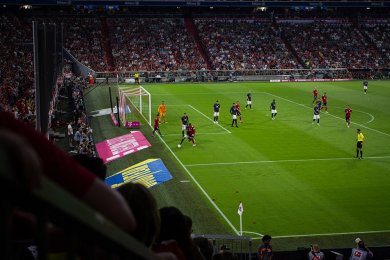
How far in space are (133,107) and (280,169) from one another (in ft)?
62.9

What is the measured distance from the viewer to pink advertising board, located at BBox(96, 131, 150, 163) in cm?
2664

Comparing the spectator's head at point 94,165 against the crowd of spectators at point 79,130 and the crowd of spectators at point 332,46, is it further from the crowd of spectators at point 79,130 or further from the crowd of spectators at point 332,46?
the crowd of spectators at point 332,46

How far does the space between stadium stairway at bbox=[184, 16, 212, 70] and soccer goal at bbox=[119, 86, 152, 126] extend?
22.7 metres

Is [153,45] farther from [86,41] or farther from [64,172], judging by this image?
[64,172]

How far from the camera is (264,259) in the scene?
1273 centimetres

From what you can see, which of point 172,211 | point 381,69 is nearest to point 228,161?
point 172,211

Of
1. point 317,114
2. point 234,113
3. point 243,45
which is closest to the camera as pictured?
point 234,113

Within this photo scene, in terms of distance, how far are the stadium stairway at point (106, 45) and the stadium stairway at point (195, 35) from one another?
11.0 metres

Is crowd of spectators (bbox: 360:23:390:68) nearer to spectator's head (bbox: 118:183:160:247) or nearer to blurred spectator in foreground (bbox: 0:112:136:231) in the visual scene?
spectator's head (bbox: 118:183:160:247)

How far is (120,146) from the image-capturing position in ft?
93.6

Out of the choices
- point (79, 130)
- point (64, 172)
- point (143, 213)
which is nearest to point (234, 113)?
point (79, 130)

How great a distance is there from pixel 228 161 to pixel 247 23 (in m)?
52.2

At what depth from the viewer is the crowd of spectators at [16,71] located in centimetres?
2865

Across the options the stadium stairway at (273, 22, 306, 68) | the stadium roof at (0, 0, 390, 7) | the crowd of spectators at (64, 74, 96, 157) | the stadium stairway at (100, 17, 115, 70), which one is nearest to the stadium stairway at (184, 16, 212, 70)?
the stadium roof at (0, 0, 390, 7)
